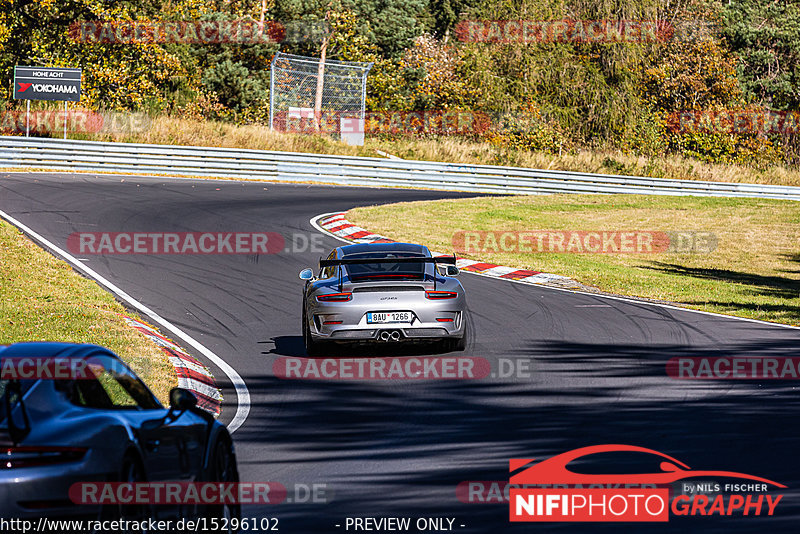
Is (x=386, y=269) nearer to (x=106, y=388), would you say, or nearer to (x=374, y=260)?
(x=374, y=260)

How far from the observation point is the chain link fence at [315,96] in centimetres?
4081

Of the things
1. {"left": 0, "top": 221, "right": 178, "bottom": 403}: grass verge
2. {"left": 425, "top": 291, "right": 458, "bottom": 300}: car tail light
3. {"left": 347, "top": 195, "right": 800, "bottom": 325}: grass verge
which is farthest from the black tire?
{"left": 347, "top": 195, "right": 800, "bottom": 325}: grass verge

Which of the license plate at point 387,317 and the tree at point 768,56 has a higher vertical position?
the tree at point 768,56

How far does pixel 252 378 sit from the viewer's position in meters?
12.1

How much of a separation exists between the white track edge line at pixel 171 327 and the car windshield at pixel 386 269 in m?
1.99

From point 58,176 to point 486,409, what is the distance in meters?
25.6

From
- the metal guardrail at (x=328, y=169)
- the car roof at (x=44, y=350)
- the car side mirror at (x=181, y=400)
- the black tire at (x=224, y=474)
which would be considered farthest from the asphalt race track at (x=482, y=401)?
the metal guardrail at (x=328, y=169)

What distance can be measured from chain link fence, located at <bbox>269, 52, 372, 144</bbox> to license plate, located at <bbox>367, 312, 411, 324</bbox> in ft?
91.4

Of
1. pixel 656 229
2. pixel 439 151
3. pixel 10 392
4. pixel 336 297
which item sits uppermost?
pixel 10 392

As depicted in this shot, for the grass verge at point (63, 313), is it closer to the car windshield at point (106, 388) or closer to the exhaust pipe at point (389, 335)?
the exhaust pipe at point (389, 335)

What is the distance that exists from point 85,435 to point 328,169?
3349cm

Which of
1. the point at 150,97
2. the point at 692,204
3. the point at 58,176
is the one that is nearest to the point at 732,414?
the point at 58,176

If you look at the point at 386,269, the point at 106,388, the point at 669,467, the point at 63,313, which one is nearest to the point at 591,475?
the point at 669,467

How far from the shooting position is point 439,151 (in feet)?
150
